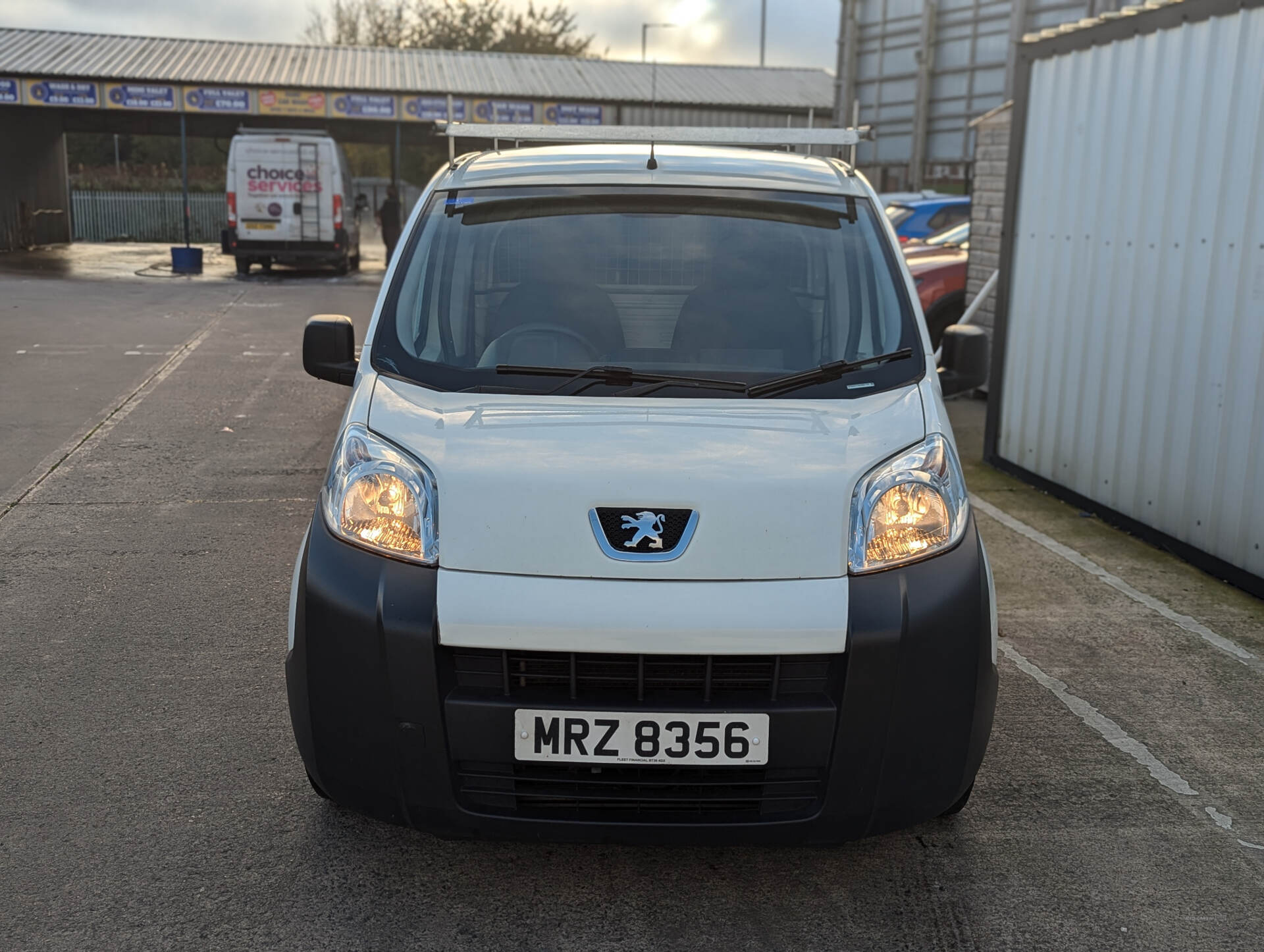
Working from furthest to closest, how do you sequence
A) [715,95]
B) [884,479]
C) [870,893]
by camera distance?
[715,95] → [870,893] → [884,479]

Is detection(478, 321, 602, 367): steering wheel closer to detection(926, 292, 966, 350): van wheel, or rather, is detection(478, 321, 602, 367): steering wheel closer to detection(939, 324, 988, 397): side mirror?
detection(939, 324, 988, 397): side mirror

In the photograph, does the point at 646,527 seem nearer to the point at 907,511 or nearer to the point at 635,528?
the point at 635,528

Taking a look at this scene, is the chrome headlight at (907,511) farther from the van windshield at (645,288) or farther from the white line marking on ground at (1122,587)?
the white line marking on ground at (1122,587)

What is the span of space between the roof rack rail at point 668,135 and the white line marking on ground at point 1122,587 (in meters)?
2.50

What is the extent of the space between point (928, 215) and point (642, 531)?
13.4 meters

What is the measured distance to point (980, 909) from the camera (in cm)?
314

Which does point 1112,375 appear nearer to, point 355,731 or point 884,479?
point 884,479

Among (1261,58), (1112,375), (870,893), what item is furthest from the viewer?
(1112,375)

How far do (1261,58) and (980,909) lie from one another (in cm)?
448

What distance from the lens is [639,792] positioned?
2.86 m

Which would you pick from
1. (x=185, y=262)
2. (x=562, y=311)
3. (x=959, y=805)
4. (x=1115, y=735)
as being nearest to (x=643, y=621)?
(x=959, y=805)

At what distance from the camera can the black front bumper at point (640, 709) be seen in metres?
2.79

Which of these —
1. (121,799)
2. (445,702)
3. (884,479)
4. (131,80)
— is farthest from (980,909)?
(131,80)

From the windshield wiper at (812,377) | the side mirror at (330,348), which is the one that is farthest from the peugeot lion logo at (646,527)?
the side mirror at (330,348)
